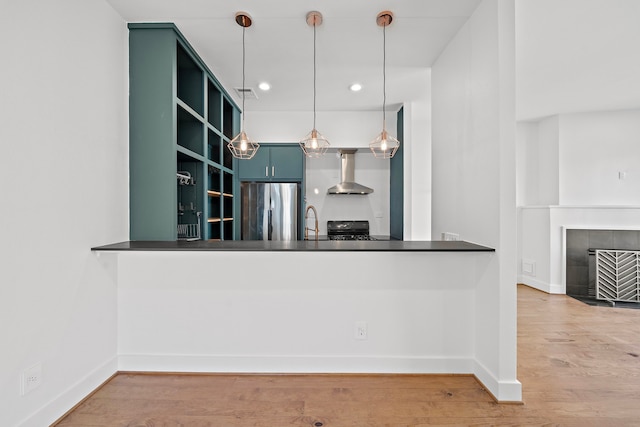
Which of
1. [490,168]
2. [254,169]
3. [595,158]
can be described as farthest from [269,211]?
[595,158]

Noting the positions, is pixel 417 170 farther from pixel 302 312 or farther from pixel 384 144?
pixel 302 312

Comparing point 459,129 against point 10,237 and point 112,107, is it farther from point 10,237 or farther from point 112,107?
point 10,237

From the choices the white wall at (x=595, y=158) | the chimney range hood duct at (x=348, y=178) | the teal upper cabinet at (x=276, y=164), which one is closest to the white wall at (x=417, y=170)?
the chimney range hood duct at (x=348, y=178)

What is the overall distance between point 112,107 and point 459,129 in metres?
2.65

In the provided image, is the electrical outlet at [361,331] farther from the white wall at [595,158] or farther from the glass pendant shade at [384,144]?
the white wall at [595,158]

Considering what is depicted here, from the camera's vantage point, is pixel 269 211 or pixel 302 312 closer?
pixel 302 312

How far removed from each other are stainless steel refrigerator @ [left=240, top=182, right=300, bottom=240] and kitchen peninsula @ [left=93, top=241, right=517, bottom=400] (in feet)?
7.34

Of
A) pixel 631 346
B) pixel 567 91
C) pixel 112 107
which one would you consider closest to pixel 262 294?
pixel 112 107

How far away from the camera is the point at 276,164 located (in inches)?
183

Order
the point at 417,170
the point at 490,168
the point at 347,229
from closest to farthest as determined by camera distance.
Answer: the point at 490,168, the point at 417,170, the point at 347,229

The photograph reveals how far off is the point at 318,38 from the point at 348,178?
8.26 ft

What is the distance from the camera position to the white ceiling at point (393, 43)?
2.24 metres

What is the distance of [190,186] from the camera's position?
10.4 feet

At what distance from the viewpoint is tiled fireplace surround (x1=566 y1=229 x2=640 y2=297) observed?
14.4 feet
